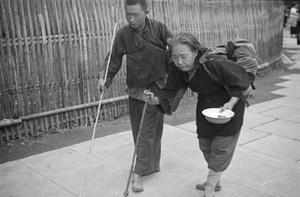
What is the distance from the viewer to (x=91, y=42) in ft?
20.5

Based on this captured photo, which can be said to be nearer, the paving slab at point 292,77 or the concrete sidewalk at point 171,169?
the concrete sidewalk at point 171,169

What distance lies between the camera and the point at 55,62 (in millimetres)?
5859

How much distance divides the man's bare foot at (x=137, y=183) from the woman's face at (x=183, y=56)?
1.32m

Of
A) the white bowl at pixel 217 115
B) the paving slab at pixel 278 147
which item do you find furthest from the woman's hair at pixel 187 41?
the paving slab at pixel 278 147

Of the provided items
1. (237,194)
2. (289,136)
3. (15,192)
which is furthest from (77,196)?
(289,136)

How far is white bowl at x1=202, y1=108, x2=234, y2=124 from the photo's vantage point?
3.30 meters

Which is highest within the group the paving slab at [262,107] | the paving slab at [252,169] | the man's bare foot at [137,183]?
the man's bare foot at [137,183]

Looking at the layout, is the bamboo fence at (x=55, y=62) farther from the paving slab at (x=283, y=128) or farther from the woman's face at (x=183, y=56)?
the woman's face at (x=183, y=56)

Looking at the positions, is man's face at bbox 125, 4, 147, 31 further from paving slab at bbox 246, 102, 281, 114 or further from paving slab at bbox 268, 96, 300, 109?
paving slab at bbox 268, 96, 300, 109

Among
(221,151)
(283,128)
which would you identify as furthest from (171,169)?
(283,128)

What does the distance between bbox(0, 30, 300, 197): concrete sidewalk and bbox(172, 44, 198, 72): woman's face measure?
132 centimetres

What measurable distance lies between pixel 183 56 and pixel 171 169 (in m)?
1.65

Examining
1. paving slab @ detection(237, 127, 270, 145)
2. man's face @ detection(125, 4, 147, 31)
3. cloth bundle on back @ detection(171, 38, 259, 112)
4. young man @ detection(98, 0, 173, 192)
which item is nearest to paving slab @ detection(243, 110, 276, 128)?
paving slab @ detection(237, 127, 270, 145)

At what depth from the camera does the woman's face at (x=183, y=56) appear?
3395 mm
